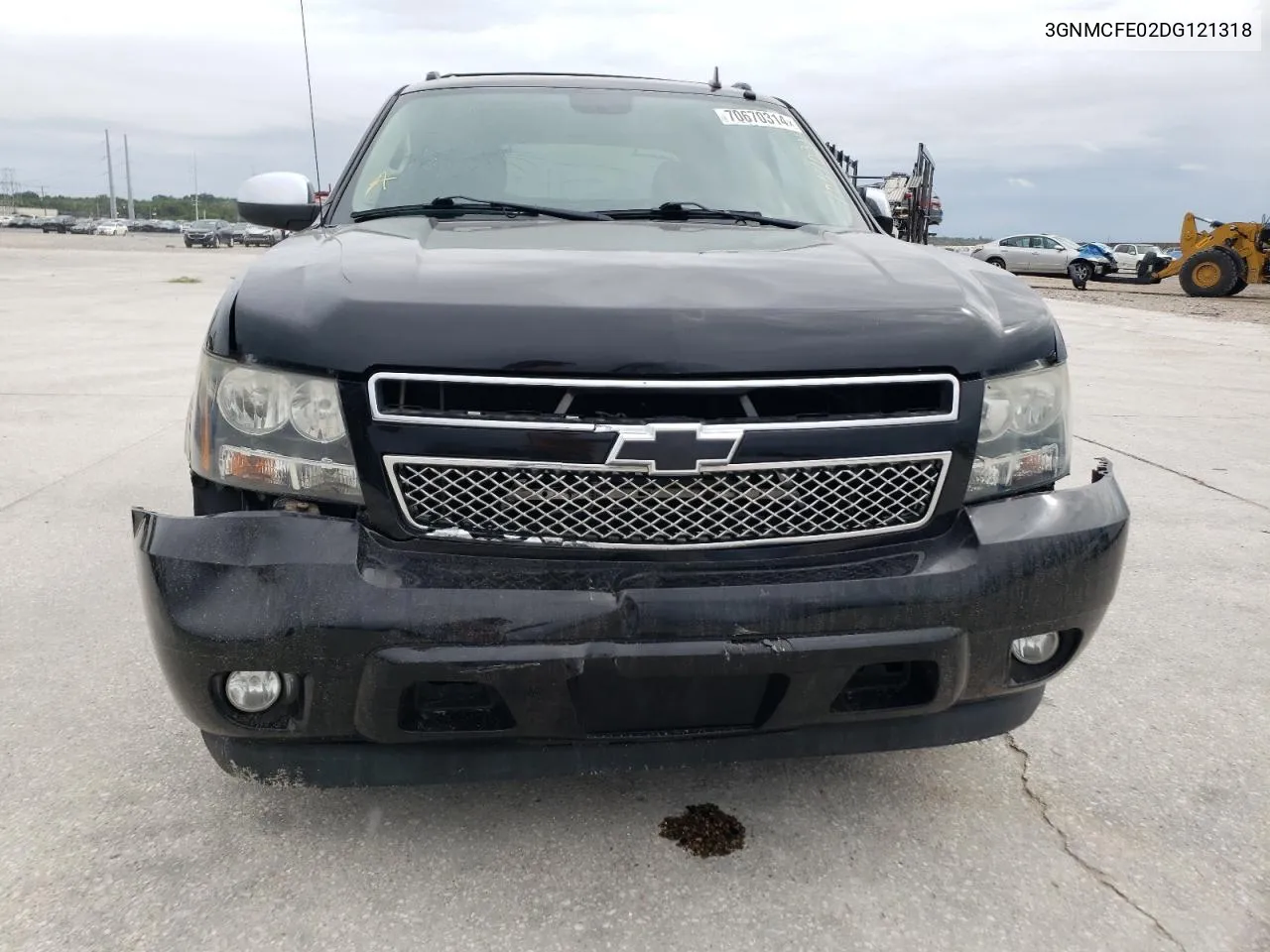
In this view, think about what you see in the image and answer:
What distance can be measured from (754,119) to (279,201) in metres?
1.60

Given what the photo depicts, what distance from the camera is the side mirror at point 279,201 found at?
341 cm

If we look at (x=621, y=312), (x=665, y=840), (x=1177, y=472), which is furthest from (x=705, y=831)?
(x=1177, y=472)

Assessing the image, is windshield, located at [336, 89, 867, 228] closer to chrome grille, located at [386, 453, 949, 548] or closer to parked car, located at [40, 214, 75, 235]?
chrome grille, located at [386, 453, 949, 548]

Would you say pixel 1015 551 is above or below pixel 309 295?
below

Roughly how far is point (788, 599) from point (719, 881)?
648mm

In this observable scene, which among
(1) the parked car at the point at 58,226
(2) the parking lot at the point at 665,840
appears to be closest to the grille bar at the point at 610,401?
(2) the parking lot at the point at 665,840

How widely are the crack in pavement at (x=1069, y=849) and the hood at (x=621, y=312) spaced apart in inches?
41.2

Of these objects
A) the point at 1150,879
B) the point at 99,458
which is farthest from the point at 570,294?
the point at 99,458

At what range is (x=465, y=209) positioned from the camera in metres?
2.91

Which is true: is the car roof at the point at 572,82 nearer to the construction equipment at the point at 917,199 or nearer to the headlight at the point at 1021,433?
the headlight at the point at 1021,433

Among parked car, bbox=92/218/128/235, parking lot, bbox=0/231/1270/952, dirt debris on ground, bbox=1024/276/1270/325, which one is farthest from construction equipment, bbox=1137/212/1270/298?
parked car, bbox=92/218/128/235

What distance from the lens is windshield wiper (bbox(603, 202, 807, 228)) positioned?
9.56ft

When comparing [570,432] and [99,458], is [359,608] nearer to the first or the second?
[570,432]

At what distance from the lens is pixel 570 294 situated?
6.30 feet
